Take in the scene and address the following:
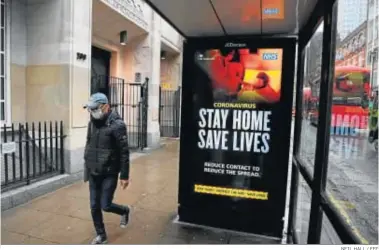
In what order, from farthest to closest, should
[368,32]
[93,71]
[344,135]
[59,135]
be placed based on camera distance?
[93,71] → [59,135] → [344,135] → [368,32]

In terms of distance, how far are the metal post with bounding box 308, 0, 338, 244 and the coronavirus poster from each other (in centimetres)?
124

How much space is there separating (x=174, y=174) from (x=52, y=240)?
12.4ft

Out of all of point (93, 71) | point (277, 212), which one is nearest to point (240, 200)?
point (277, 212)

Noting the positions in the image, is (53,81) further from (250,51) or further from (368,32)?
(368,32)

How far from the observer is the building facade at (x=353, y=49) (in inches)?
72.3

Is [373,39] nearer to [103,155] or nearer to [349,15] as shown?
[349,15]

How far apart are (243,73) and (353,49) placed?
1.82 m

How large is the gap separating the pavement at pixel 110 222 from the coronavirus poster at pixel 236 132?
1.14 ft

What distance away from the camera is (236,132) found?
3.81 metres

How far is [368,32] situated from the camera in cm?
178

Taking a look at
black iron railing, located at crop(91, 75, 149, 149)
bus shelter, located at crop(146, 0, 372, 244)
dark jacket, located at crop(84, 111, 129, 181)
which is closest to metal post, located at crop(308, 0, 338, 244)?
bus shelter, located at crop(146, 0, 372, 244)

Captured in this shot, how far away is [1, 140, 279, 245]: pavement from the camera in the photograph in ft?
12.6

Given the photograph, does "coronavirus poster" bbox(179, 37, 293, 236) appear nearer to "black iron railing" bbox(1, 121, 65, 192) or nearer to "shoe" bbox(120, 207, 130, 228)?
"shoe" bbox(120, 207, 130, 228)

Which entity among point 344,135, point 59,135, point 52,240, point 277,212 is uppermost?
point 344,135
